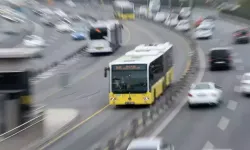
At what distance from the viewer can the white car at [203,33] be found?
76.0m

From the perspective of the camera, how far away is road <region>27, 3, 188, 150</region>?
26950mm

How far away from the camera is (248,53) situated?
60.3 meters

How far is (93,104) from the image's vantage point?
37500mm

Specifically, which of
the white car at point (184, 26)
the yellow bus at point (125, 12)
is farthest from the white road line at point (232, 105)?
the yellow bus at point (125, 12)

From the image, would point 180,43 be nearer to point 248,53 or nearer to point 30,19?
point 248,53

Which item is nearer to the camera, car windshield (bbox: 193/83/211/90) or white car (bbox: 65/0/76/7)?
car windshield (bbox: 193/83/211/90)

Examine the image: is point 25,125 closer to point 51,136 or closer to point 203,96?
point 51,136

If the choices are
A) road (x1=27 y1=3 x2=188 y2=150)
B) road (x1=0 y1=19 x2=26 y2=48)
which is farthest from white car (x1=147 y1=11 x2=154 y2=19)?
road (x1=27 y1=3 x2=188 y2=150)

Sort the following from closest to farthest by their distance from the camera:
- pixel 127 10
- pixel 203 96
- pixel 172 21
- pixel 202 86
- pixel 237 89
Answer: pixel 203 96
pixel 202 86
pixel 237 89
pixel 172 21
pixel 127 10

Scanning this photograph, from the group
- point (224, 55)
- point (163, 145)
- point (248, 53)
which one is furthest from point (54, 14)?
point (163, 145)

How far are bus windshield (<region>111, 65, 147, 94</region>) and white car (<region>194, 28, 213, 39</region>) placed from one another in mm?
42314

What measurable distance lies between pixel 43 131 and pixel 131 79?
8278mm

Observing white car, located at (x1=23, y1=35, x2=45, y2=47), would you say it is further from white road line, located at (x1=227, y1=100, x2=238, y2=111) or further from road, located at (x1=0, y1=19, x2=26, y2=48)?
white road line, located at (x1=227, y1=100, x2=238, y2=111)

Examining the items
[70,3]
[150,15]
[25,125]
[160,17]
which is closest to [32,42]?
[160,17]
